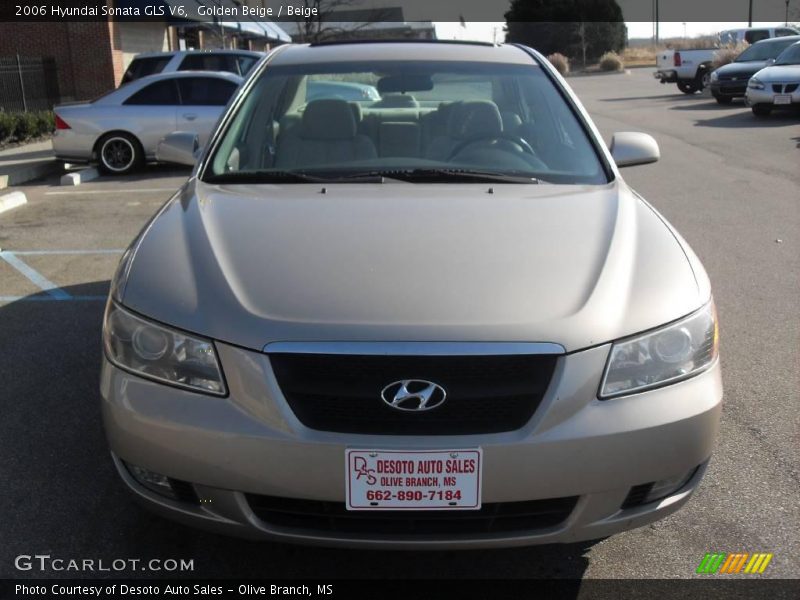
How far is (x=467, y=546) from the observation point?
232 cm

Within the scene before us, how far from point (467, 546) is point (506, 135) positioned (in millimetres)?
2087

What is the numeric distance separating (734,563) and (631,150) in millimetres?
1936

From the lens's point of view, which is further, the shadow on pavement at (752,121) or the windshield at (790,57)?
the windshield at (790,57)

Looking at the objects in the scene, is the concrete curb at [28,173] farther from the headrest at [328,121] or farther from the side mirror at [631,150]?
the side mirror at [631,150]

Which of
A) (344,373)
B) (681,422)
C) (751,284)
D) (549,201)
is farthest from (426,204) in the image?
(751,284)

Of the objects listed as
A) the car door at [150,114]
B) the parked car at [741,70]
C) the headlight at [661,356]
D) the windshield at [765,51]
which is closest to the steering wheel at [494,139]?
the headlight at [661,356]

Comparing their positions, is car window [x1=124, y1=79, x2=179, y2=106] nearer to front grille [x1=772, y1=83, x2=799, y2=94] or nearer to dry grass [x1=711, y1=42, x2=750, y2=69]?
front grille [x1=772, y1=83, x2=799, y2=94]

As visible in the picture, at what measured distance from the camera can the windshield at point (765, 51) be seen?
21.8 m

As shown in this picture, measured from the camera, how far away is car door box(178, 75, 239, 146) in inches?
495

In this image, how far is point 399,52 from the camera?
13.9 ft

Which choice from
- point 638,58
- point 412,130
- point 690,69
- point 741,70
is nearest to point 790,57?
point 741,70

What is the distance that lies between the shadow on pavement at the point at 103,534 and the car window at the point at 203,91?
9.36 m

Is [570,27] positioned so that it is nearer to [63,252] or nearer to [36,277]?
[63,252]

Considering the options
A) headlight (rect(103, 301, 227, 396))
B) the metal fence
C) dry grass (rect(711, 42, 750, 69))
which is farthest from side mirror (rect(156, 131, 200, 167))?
dry grass (rect(711, 42, 750, 69))
